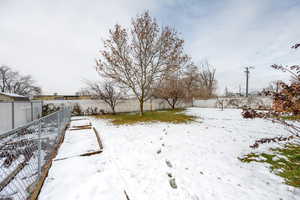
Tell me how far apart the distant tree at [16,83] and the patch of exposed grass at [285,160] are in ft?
108

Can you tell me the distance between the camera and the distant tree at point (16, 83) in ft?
67.6

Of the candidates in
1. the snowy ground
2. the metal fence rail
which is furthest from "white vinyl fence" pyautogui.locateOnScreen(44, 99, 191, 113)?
the metal fence rail

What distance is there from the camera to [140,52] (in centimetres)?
871

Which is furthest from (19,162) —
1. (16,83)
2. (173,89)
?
(16,83)

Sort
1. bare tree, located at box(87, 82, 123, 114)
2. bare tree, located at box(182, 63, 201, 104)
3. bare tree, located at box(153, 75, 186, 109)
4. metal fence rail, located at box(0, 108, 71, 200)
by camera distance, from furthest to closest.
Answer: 1. bare tree, located at box(182, 63, 201, 104)
2. bare tree, located at box(153, 75, 186, 109)
3. bare tree, located at box(87, 82, 123, 114)
4. metal fence rail, located at box(0, 108, 71, 200)

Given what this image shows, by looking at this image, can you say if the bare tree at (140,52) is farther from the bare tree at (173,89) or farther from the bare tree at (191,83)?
the bare tree at (191,83)

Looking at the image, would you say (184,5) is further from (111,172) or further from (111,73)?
(111,172)

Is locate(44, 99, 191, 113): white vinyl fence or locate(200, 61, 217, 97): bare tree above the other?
locate(200, 61, 217, 97): bare tree

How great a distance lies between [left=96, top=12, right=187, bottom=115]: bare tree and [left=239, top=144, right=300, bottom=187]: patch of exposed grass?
728cm

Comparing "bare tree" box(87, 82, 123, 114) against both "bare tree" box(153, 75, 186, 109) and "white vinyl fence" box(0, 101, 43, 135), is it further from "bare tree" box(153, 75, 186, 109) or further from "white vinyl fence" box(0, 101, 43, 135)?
"white vinyl fence" box(0, 101, 43, 135)

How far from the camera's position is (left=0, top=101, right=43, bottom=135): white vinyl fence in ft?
19.2

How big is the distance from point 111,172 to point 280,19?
10191 millimetres

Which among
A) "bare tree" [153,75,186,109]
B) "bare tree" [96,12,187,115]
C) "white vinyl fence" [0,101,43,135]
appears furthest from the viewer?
"bare tree" [153,75,186,109]

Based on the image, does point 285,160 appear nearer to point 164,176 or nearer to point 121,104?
point 164,176
